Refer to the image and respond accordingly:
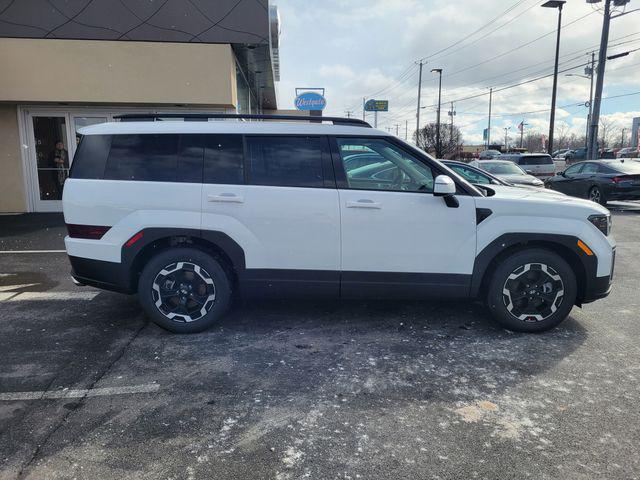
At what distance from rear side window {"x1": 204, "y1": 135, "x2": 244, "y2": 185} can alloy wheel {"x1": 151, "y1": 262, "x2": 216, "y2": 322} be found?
32.9 inches

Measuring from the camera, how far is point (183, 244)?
4590 mm

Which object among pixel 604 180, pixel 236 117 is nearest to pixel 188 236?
pixel 236 117

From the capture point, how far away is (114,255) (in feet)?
14.8

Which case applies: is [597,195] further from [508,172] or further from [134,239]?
[134,239]

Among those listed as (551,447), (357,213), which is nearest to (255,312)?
(357,213)

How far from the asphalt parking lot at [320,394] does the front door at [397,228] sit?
50cm

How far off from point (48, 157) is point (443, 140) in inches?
1793

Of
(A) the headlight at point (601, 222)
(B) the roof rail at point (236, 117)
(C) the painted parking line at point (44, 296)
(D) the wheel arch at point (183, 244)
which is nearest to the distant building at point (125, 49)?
(C) the painted parking line at point (44, 296)

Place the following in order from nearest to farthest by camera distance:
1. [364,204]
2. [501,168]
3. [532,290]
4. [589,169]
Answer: [364,204] < [532,290] < [589,169] < [501,168]

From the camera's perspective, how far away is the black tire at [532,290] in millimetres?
4480

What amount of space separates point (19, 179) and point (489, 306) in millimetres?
12625

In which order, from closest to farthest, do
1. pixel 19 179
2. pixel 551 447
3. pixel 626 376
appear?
pixel 551 447 → pixel 626 376 → pixel 19 179

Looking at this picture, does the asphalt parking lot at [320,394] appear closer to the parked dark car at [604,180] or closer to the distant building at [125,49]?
the distant building at [125,49]

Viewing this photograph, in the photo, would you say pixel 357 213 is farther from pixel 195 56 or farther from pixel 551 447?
pixel 195 56
